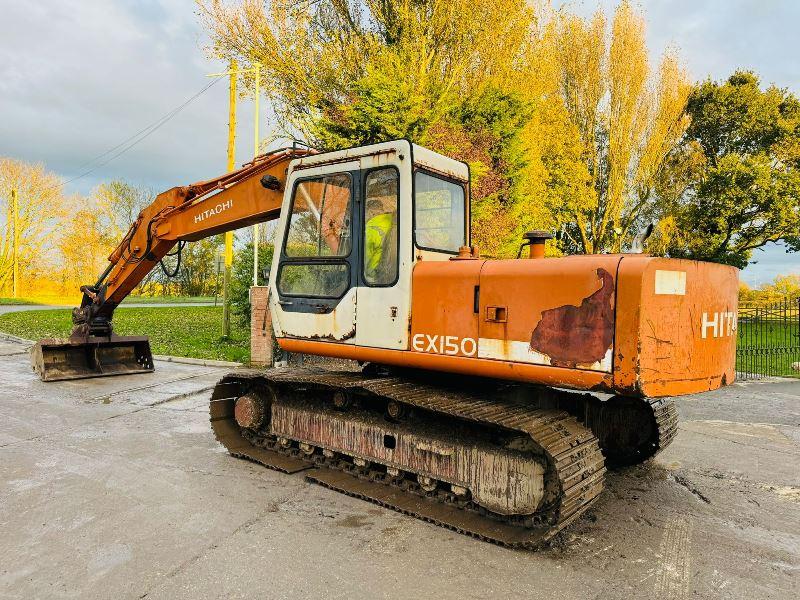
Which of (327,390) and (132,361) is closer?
(327,390)

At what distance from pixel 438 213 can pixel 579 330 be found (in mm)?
1790

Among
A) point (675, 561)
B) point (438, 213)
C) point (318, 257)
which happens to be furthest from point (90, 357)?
point (675, 561)

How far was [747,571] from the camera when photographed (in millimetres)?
3520

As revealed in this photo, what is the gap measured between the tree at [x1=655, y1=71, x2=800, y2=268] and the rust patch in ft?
72.8

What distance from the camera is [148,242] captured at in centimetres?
770

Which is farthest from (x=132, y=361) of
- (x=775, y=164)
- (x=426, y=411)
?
(x=775, y=164)

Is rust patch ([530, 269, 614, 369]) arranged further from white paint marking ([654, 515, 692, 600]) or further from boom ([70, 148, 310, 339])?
boom ([70, 148, 310, 339])

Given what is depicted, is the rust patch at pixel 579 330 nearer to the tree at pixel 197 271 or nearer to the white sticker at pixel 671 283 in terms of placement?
the white sticker at pixel 671 283

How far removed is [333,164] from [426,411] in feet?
7.56

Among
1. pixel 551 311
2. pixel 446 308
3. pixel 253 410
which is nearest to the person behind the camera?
pixel 551 311

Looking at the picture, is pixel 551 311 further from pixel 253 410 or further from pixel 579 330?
pixel 253 410

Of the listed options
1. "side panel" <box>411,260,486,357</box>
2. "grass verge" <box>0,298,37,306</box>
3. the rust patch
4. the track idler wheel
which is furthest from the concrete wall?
"grass verge" <box>0,298,37,306</box>

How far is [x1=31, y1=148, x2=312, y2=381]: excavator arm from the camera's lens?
19.4 ft

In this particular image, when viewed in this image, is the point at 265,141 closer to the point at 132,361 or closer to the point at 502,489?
the point at 132,361
